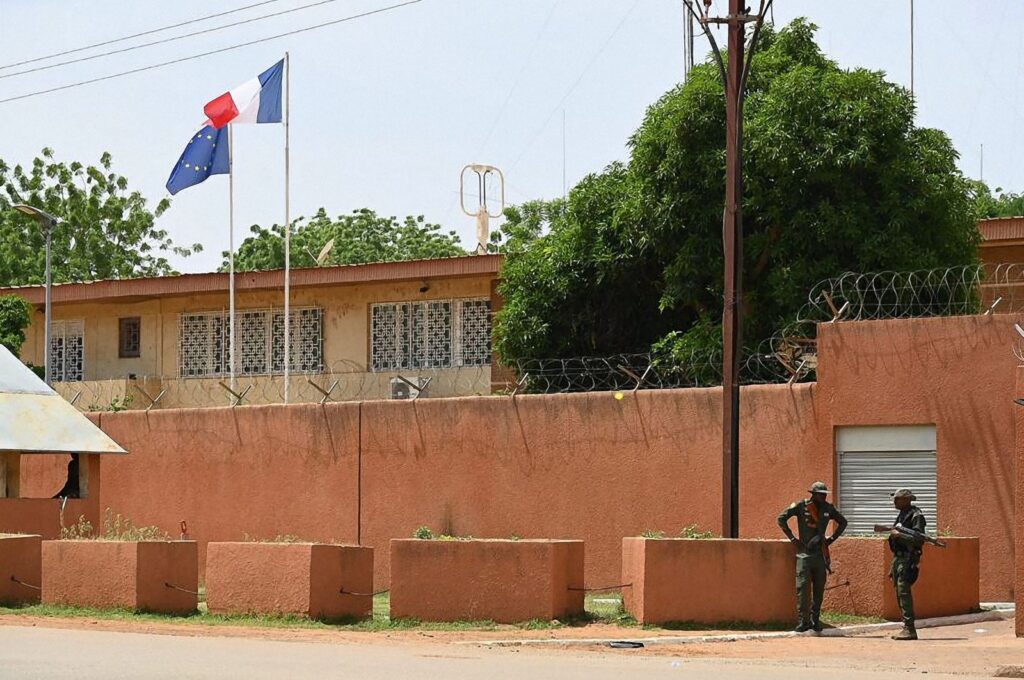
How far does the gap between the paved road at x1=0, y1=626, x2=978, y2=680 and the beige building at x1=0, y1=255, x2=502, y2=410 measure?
12.0 metres

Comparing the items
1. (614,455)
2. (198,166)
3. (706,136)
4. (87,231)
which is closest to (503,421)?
(614,455)

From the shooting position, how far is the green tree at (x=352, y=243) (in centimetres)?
5925

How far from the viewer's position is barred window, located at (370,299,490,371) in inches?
1099

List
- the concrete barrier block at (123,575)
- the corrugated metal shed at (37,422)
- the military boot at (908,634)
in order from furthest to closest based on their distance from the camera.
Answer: the corrugated metal shed at (37,422) → the concrete barrier block at (123,575) → the military boot at (908,634)

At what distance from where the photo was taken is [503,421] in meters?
22.2

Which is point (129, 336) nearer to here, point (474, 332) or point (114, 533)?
point (474, 332)

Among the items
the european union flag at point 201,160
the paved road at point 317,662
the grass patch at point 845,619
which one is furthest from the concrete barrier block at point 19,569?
the european union flag at point 201,160

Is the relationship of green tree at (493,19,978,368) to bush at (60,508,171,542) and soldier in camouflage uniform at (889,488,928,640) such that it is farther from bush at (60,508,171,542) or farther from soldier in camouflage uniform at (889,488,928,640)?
bush at (60,508,171,542)

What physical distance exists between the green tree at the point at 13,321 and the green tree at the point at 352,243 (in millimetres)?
26243

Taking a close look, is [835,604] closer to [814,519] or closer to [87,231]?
[814,519]

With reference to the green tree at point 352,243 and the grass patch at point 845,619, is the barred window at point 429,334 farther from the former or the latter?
the green tree at point 352,243

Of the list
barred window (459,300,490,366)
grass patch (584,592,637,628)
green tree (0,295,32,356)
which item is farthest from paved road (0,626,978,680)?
green tree (0,295,32,356)

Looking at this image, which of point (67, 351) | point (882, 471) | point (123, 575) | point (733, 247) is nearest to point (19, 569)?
point (123, 575)

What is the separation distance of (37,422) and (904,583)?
13.3 metres
